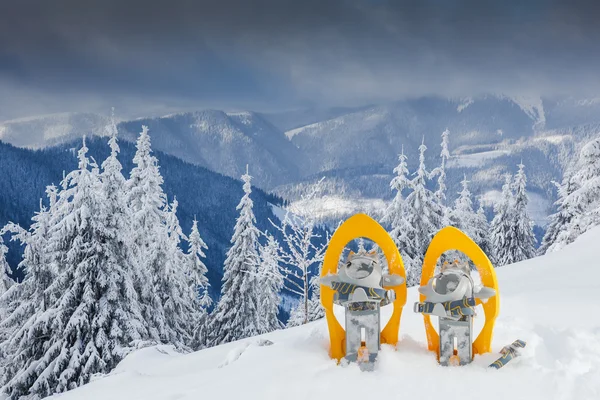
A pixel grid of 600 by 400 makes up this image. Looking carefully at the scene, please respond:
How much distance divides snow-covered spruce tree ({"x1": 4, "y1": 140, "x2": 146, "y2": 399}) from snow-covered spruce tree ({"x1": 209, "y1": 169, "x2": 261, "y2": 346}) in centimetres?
1025

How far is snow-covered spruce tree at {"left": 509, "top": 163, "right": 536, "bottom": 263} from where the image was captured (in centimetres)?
3112

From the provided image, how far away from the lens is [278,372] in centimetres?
482

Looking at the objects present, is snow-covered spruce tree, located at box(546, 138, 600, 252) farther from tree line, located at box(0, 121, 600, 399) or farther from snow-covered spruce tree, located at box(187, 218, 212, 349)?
snow-covered spruce tree, located at box(187, 218, 212, 349)

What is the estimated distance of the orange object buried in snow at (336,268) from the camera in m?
5.14

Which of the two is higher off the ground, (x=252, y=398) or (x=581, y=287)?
(x=581, y=287)

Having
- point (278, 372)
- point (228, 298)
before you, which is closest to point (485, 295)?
point (278, 372)

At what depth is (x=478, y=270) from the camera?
4973 mm

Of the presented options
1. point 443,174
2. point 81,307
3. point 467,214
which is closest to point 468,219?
point 467,214

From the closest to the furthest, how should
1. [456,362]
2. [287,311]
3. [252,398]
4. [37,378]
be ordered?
1. [252,398]
2. [456,362]
3. [37,378]
4. [287,311]

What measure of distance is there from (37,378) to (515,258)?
28.7 m

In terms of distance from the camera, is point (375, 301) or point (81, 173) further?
point (81, 173)

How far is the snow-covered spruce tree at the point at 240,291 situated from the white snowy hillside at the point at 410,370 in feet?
57.6

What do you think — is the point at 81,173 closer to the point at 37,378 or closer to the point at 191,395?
the point at 37,378

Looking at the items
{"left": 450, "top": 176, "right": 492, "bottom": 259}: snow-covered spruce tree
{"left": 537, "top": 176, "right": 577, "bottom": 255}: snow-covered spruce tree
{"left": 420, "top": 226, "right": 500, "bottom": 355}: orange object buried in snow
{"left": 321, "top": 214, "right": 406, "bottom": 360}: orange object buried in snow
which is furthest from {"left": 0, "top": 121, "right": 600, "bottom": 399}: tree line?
{"left": 420, "top": 226, "right": 500, "bottom": 355}: orange object buried in snow
